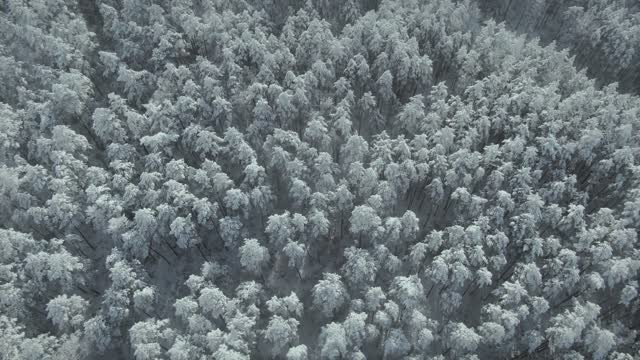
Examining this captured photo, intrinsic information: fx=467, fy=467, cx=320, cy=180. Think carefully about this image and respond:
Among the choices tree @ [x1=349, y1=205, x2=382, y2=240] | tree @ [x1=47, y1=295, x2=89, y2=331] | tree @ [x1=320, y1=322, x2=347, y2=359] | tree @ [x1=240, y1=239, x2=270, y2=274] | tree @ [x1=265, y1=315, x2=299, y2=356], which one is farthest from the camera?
tree @ [x1=349, y1=205, x2=382, y2=240]

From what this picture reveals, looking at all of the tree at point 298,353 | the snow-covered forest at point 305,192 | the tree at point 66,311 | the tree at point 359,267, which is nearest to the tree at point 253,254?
the snow-covered forest at point 305,192

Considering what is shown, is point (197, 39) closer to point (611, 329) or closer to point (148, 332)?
point (148, 332)

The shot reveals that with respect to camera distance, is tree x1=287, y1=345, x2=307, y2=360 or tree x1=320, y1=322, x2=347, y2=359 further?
tree x1=320, y1=322, x2=347, y2=359

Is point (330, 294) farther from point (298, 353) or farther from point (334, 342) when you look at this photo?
point (298, 353)

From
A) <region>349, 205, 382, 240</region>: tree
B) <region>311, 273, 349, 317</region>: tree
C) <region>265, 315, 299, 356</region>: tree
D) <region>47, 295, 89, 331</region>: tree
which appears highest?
<region>349, 205, 382, 240</region>: tree

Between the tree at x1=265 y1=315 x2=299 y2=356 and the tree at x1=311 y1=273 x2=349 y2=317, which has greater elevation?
the tree at x1=311 y1=273 x2=349 y2=317

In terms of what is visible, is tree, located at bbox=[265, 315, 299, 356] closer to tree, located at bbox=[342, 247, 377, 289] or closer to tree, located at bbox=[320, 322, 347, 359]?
tree, located at bbox=[320, 322, 347, 359]

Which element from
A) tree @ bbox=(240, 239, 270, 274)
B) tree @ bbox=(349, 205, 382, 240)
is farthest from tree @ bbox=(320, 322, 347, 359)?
tree @ bbox=(349, 205, 382, 240)

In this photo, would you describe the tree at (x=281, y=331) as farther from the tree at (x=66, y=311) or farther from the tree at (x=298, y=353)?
the tree at (x=66, y=311)
